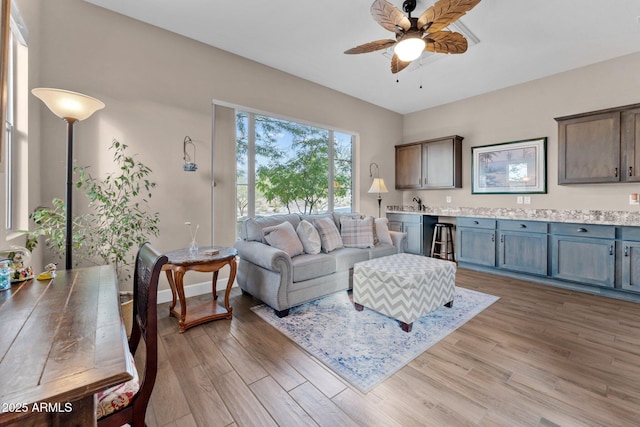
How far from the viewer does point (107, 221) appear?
2.69 m

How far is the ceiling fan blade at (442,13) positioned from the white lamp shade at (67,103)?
8.15 feet

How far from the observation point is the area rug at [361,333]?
193 cm

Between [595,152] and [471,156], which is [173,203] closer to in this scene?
[471,156]

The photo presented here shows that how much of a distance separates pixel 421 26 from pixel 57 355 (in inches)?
115

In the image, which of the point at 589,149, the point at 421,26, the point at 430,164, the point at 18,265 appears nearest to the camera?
the point at 18,265

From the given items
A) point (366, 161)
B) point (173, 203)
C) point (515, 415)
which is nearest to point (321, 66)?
point (366, 161)

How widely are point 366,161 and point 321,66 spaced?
1.93 metres

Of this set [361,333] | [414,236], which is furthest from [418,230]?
[361,333]

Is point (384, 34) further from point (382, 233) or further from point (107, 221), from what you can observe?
point (107, 221)

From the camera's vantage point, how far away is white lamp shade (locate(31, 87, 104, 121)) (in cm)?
168

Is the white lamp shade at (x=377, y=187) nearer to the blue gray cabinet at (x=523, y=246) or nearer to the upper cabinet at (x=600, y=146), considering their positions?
the blue gray cabinet at (x=523, y=246)

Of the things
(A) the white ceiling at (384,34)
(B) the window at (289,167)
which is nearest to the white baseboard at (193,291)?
(B) the window at (289,167)

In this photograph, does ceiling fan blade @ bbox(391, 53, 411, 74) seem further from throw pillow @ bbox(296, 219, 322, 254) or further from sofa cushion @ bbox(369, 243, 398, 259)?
sofa cushion @ bbox(369, 243, 398, 259)

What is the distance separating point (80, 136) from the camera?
2.60 metres
